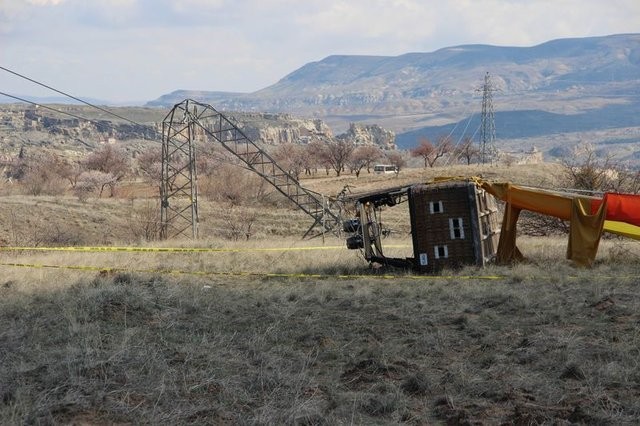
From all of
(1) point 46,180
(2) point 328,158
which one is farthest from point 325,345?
(2) point 328,158

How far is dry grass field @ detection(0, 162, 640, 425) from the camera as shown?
7507 millimetres

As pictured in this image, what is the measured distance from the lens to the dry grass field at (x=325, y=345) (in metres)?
7.51

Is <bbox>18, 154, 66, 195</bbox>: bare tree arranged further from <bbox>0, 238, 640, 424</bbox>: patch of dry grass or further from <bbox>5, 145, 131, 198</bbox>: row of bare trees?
<bbox>0, 238, 640, 424</bbox>: patch of dry grass

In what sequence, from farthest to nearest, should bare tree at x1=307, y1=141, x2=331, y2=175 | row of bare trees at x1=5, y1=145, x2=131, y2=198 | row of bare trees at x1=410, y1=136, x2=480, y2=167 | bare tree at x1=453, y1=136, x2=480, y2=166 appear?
row of bare trees at x1=410, y1=136, x2=480, y2=167
bare tree at x1=453, y1=136, x2=480, y2=166
bare tree at x1=307, y1=141, x2=331, y2=175
row of bare trees at x1=5, y1=145, x2=131, y2=198

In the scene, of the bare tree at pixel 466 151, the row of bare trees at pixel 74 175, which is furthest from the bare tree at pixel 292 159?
the bare tree at pixel 466 151

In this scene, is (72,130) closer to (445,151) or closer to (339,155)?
(445,151)

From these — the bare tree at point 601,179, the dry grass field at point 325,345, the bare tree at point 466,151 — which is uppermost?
the dry grass field at point 325,345

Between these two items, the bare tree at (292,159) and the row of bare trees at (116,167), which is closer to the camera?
the row of bare trees at (116,167)

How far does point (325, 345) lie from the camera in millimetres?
10367

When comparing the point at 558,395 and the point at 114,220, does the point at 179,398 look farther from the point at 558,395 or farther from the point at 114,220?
the point at 114,220

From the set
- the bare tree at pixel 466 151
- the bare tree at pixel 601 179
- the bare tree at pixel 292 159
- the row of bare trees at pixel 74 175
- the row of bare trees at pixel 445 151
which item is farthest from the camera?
the row of bare trees at pixel 445 151

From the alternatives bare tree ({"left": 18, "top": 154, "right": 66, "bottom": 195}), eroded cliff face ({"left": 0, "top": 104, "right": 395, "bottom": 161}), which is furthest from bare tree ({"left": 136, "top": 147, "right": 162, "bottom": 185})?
eroded cliff face ({"left": 0, "top": 104, "right": 395, "bottom": 161})

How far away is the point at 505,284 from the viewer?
1494 cm

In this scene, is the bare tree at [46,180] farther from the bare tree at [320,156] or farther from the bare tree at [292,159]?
the bare tree at [320,156]
